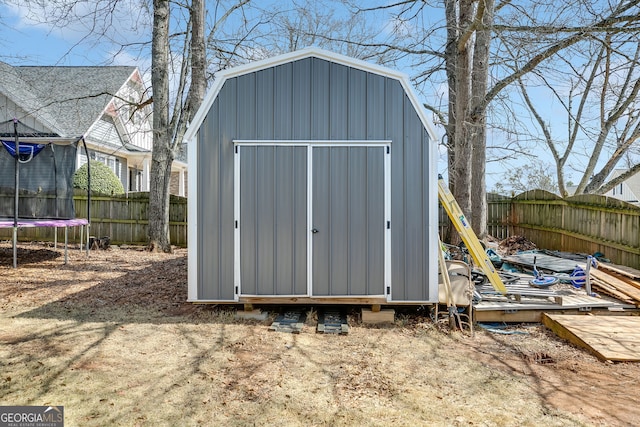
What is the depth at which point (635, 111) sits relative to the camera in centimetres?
1172

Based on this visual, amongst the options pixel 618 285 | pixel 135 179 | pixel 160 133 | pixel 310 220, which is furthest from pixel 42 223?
pixel 135 179

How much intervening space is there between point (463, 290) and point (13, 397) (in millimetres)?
4254

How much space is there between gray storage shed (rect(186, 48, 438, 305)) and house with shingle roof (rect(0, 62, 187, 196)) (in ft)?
28.4

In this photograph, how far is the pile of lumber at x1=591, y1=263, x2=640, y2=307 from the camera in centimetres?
534

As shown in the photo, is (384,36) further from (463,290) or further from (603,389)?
(603,389)

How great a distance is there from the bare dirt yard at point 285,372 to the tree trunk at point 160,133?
4659 millimetres

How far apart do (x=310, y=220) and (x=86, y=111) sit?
43.3ft

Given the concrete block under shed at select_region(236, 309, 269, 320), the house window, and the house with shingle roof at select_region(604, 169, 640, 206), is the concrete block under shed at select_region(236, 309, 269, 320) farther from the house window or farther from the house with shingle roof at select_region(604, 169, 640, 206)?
the house with shingle roof at select_region(604, 169, 640, 206)

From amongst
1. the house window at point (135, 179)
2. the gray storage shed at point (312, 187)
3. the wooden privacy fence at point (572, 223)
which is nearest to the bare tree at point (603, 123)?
the wooden privacy fence at point (572, 223)

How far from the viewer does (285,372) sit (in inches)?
136

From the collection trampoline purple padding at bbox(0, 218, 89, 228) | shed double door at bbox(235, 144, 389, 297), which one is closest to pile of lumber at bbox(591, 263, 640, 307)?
shed double door at bbox(235, 144, 389, 297)

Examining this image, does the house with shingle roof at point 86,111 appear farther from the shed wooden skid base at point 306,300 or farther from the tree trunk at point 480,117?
the shed wooden skid base at point 306,300

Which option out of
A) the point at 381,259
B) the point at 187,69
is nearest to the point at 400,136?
the point at 381,259

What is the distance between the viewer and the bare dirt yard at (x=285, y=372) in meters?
2.77
